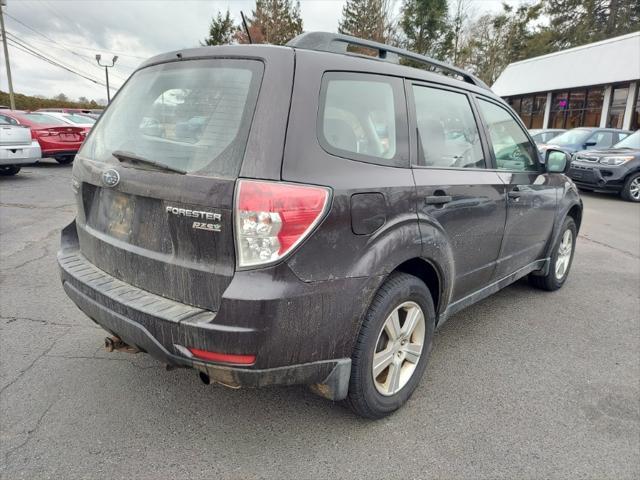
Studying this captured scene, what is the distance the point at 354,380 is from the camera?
2.29 metres

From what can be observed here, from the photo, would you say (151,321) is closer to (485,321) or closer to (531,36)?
(485,321)

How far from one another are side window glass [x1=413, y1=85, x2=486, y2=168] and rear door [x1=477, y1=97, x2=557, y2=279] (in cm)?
23

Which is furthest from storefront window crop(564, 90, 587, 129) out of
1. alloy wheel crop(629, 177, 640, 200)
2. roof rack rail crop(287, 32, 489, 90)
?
roof rack rail crop(287, 32, 489, 90)

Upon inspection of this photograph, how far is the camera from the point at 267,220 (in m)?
1.88

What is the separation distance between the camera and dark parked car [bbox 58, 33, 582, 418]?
193cm

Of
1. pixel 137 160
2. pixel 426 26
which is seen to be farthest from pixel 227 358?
pixel 426 26

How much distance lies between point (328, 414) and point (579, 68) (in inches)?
1055

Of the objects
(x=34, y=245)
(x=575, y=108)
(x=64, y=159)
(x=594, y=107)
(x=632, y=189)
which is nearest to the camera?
(x=34, y=245)

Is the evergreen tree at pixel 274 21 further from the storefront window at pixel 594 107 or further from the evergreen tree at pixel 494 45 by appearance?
the storefront window at pixel 594 107

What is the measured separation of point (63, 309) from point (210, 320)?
2.44 m

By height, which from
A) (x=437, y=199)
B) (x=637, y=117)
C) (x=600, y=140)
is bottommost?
(x=600, y=140)

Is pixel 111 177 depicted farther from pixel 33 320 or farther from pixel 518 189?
pixel 518 189

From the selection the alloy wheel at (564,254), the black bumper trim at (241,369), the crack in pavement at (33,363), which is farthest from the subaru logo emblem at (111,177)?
the alloy wheel at (564,254)

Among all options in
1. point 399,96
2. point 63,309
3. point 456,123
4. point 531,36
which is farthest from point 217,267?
point 531,36
